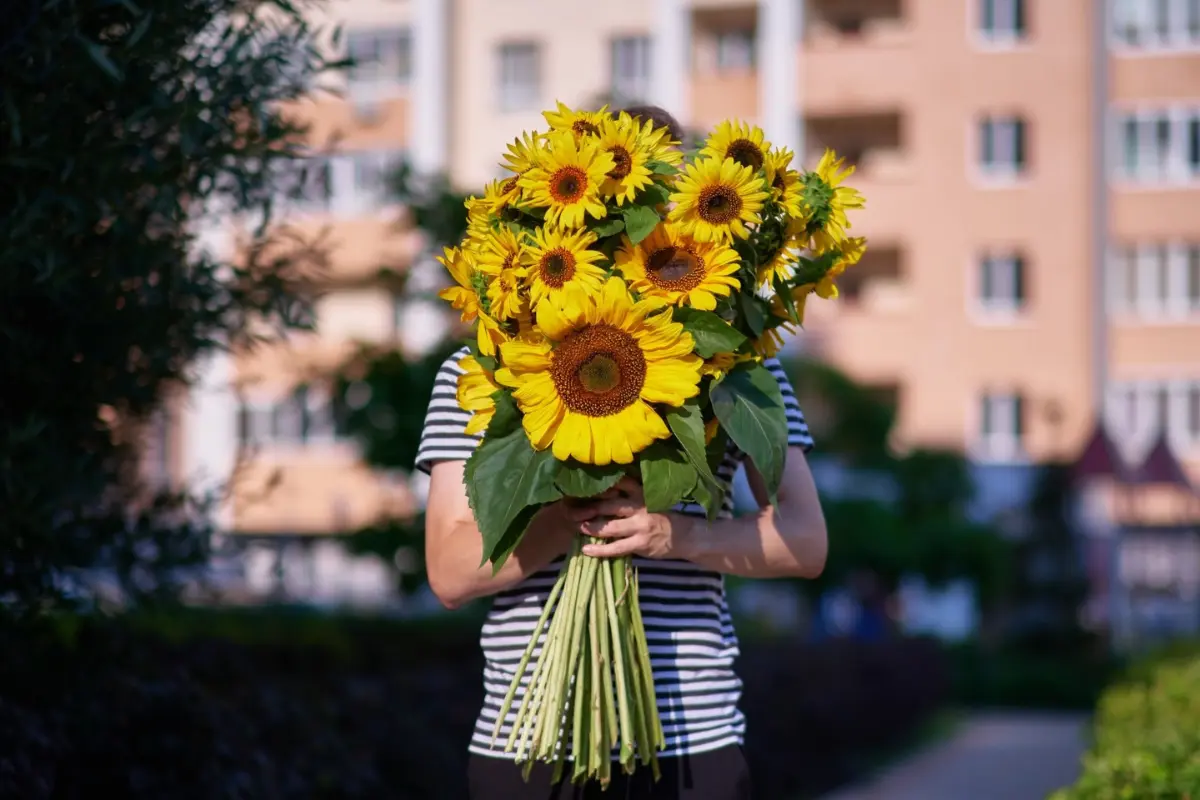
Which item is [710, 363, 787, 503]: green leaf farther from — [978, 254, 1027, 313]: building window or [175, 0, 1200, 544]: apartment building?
[978, 254, 1027, 313]: building window

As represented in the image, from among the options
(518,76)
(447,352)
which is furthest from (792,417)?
(518,76)

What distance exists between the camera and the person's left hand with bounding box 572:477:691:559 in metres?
2.81

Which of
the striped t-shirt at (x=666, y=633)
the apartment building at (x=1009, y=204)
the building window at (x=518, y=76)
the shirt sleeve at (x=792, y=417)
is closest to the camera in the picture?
the striped t-shirt at (x=666, y=633)

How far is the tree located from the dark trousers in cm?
172

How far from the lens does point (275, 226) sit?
5.61 m

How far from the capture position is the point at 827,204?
9.86ft

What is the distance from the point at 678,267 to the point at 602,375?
0.25 m

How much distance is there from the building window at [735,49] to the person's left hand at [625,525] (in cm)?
3215

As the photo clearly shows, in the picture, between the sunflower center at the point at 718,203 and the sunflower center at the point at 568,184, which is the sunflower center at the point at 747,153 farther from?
the sunflower center at the point at 568,184

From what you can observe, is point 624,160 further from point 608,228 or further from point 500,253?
point 500,253

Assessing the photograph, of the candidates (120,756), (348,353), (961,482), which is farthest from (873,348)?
(120,756)

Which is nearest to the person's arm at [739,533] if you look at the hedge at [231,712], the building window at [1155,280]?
A: the hedge at [231,712]

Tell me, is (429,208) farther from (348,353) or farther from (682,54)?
(682,54)

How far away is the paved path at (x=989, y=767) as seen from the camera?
41.3ft
